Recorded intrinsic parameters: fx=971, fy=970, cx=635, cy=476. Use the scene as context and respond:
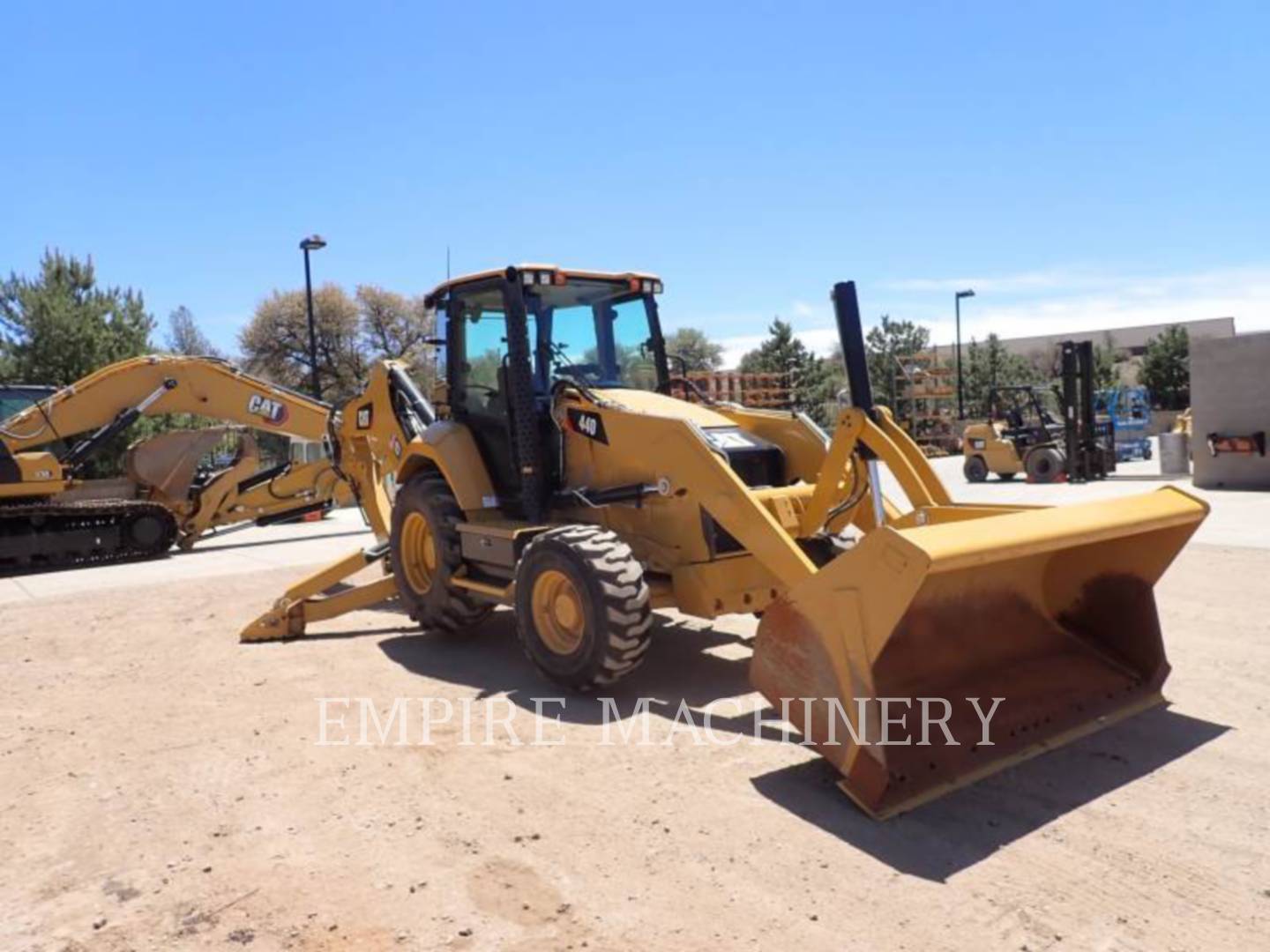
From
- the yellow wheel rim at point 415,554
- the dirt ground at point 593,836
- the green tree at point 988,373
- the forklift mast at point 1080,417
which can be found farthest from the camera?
the green tree at point 988,373

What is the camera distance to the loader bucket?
12.7 feet

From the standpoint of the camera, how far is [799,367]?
40031 millimetres

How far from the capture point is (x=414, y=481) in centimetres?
757

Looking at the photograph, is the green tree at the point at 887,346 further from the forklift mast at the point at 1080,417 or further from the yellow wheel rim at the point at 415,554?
the yellow wheel rim at the point at 415,554

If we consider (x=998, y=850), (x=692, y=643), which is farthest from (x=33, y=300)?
(x=998, y=850)

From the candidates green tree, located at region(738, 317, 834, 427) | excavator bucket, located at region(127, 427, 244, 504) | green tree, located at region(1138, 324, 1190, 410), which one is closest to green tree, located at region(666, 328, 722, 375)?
green tree, located at region(738, 317, 834, 427)

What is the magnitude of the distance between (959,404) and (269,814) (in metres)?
36.6

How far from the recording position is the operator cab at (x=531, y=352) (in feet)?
21.2

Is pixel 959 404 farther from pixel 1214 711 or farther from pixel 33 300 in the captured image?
pixel 1214 711

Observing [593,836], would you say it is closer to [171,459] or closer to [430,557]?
[430,557]

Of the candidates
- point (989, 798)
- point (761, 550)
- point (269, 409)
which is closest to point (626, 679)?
point (761, 550)

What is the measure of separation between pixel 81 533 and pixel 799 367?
3051 cm

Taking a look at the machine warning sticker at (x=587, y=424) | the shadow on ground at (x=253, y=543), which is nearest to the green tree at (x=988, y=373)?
the shadow on ground at (x=253, y=543)

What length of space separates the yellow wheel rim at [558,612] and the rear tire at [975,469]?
18.8m
